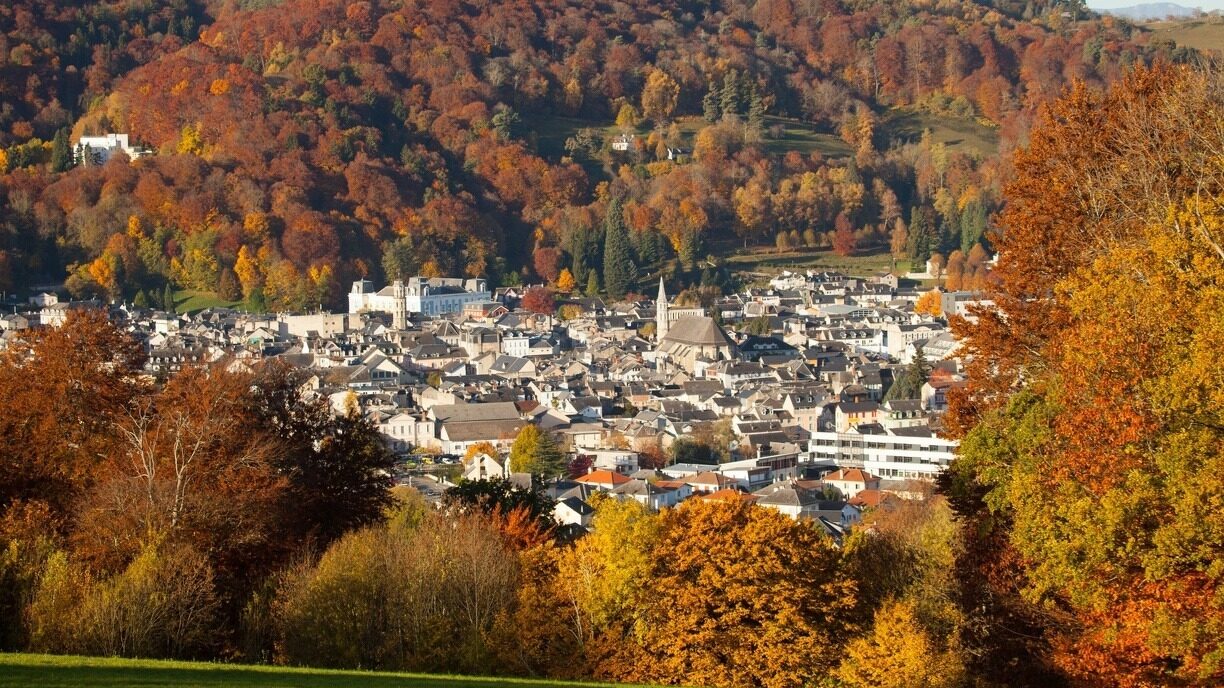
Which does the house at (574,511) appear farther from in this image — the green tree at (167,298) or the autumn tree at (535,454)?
the green tree at (167,298)

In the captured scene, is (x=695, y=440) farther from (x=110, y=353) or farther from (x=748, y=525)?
(x=748, y=525)

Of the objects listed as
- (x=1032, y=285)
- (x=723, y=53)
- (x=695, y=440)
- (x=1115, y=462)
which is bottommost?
(x=695, y=440)

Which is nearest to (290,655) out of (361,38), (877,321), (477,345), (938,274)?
(477,345)

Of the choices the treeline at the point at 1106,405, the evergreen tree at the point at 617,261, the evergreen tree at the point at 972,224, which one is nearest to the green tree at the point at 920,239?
the evergreen tree at the point at 972,224

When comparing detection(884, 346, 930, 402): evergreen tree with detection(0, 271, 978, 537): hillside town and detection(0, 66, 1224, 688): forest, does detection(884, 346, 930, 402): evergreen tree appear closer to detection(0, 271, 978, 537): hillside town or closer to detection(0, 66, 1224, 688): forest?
detection(0, 271, 978, 537): hillside town

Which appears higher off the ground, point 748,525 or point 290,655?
point 748,525
